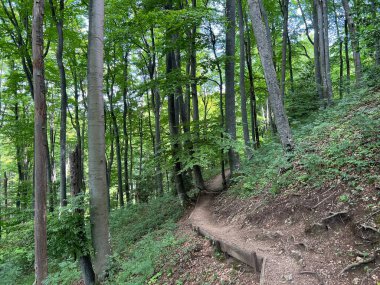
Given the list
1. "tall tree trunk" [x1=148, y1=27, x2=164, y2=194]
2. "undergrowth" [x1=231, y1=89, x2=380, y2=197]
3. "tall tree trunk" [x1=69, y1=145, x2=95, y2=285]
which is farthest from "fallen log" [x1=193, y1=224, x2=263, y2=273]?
"tall tree trunk" [x1=148, y1=27, x2=164, y2=194]

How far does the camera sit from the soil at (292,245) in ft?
11.7

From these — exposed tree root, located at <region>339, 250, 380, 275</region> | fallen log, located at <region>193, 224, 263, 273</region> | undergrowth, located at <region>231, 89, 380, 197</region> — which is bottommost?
fallen log, located at <region>193, 224, 263, 273</region>

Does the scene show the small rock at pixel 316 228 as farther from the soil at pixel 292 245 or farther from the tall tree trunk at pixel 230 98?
the tall tree trunk at pixel 230 98

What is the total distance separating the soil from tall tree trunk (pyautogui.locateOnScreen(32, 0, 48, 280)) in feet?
8.11

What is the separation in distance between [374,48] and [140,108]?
15.2 metres

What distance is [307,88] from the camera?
49.4 ft

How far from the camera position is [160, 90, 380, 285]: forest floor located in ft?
11.9

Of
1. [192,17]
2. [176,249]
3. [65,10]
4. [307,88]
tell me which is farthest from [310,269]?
[307,88]

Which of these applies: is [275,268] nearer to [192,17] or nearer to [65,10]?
[192,17]

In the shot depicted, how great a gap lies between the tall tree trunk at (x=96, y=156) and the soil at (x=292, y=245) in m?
1.63

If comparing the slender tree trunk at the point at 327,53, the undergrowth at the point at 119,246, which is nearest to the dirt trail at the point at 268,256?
the undergrowth at the point at 119,246

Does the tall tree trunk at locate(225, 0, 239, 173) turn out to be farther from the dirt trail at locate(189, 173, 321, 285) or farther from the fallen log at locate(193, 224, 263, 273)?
the fallen log at locate(193, 224, 263, 273)

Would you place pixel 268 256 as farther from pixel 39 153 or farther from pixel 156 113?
pixel 156 113

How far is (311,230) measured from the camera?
14.8ft
